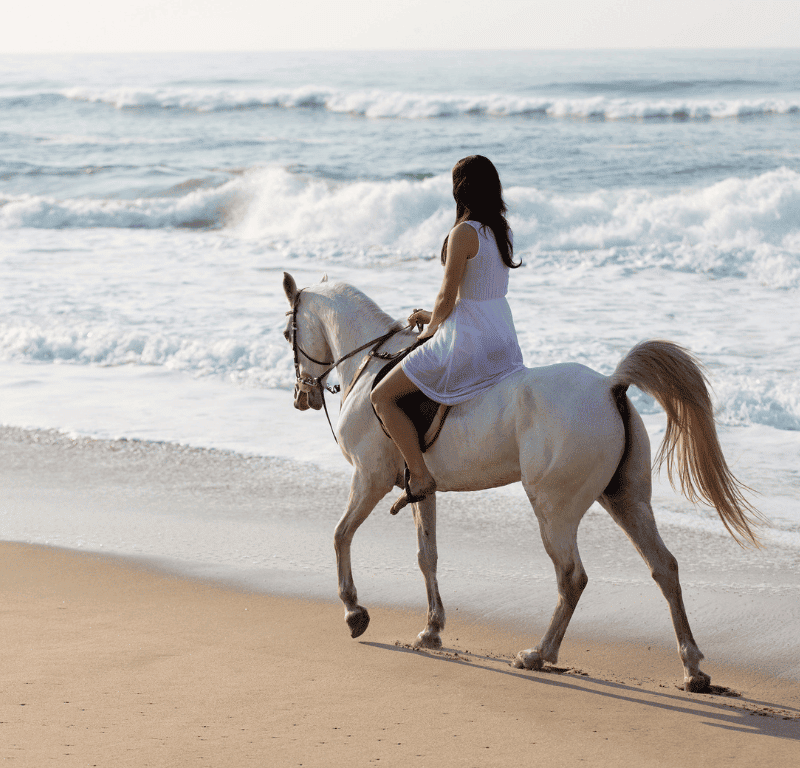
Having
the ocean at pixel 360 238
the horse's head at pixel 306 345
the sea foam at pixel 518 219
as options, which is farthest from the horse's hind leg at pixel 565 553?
the sea foam at pixel 518 219

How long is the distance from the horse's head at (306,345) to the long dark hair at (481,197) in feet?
3.68

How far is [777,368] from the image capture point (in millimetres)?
9711

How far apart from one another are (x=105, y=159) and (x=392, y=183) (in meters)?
12.8

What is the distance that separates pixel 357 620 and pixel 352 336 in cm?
140

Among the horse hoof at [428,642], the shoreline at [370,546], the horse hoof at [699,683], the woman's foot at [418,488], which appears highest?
the woman's foot at [418,488]

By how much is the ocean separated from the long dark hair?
6.40 ft

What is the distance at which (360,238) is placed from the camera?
20.8 metres

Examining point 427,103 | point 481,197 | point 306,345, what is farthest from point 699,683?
point 427,103

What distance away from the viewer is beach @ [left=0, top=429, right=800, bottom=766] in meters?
3.25

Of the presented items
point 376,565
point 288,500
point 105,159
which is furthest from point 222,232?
point 376,565

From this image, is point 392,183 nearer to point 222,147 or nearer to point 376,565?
point 222,147

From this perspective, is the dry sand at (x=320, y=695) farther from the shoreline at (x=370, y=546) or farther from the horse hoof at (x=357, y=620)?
the shoreline at (x=370, y=546)

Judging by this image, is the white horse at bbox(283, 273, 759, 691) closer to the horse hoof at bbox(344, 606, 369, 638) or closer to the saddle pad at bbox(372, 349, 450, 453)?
the saddle pad at bbox(372, 349, 450, 453)

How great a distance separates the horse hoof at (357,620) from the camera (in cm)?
442
